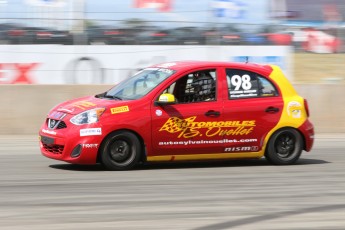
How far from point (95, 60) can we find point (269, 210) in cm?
1167

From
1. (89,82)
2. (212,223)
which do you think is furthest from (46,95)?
(212,223)

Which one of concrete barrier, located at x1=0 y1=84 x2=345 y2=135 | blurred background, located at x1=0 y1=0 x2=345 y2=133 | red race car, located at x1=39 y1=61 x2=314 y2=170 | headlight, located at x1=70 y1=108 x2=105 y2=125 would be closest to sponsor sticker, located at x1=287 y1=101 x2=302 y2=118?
red race car, located at x1=39 y1=61 x2=314 y2=170

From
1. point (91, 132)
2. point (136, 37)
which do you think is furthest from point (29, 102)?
point (91, 132)

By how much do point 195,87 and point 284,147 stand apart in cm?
161

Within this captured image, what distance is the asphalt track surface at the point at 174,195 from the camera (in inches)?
292

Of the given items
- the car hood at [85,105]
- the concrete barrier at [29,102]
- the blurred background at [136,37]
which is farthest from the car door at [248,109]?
the blurred background at [136,37]

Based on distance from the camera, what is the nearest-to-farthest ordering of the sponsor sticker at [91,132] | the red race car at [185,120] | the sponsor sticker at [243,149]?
the sponsor sticker at [91,132]
the red race car at [185,120]
the sponsor sticker at [243,149]

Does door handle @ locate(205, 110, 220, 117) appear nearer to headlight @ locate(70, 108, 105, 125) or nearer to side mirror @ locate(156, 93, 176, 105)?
side mirror @ locate(156, 93, 176, 105)

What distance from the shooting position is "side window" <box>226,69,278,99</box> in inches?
444

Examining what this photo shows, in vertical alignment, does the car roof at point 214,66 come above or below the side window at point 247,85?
above

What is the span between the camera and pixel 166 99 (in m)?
10.6

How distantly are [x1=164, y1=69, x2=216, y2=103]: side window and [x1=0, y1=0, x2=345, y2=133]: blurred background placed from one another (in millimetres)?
6758

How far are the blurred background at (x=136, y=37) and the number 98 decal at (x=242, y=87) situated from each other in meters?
6.77

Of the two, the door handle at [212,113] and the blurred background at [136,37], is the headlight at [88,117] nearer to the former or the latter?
the door handle at [212,113]
